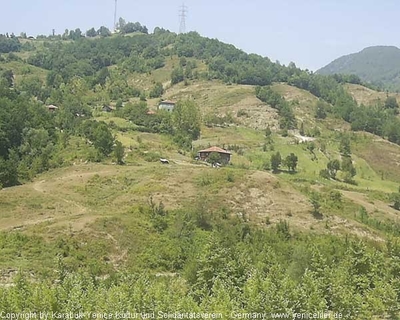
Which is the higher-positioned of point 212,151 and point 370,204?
point 212,151

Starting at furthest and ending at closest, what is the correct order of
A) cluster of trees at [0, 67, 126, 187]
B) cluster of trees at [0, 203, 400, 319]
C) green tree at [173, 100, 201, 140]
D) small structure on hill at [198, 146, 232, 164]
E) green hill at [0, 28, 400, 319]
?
green tree at [173, 100, 201, 140] < small structure on hill at [198, 146, 232, 164] < cluster of trees at [0, 67, 126, 187] < green hill at [0, 28, 400, 319] < cluster of trees at [0, 203, 400, 319]

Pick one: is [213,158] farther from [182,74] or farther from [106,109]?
[182,74]

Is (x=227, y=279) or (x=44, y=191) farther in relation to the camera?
(x=44, y=191)

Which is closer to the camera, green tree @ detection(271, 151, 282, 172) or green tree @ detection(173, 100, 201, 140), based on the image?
green tree @ detection(271, 151, 282, 172)

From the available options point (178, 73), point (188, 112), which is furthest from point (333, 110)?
point (188, 112)

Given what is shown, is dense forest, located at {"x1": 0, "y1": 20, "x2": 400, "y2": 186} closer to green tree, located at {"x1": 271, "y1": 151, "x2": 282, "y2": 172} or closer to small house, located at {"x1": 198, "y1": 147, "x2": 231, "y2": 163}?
small house, located at {"x1": 198, "y1": 147, "x2": 231, "y2": 163}

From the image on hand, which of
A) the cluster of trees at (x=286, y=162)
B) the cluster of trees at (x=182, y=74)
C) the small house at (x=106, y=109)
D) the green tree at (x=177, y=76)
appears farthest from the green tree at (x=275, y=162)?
the green tree at (x=177, y=76)

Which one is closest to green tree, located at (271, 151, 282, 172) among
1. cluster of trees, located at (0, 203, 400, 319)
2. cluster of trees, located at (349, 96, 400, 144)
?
cluster of trees, located at (0, 203, 400, 319)

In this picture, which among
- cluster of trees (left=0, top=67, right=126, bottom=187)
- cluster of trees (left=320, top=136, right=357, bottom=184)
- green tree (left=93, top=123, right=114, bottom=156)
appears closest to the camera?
cluster of trees (left=0, top=67, right=126, bottom=187)

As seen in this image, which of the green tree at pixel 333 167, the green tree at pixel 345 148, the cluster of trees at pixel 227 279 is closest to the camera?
the cluster of trees at pixel 227 279

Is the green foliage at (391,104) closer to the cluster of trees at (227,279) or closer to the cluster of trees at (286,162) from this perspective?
the cluster of trees at (286,162)

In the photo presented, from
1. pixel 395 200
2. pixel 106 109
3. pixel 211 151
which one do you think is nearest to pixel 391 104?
pixel 106 109

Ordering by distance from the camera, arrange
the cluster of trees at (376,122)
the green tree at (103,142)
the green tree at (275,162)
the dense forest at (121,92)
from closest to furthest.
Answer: the green tree at (103,142) → the dense forest at (121,92) → the green tree at (275,162) → the cluster of trees at (376,122)

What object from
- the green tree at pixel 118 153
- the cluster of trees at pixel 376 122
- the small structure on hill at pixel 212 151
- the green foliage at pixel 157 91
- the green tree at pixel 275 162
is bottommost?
the green tree at pixel 275 162
